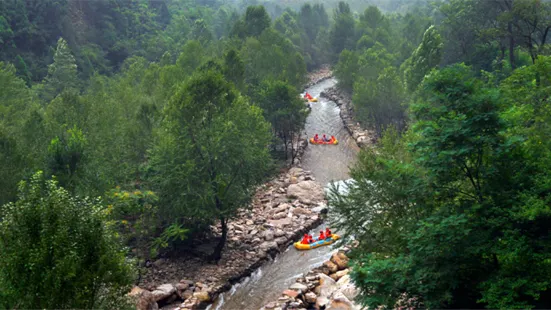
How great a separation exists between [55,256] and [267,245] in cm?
1994

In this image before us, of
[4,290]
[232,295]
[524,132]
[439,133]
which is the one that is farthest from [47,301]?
[524,132]

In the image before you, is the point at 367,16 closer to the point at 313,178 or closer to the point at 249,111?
the point at 313,178

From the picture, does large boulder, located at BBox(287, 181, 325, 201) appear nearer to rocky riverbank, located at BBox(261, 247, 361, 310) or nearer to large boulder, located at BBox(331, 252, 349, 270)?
large boulder, located at BBox(331, 252, 349, 270)

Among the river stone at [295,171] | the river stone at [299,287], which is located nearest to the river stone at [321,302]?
the river stone at [299,287]

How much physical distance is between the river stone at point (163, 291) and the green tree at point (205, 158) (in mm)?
4029

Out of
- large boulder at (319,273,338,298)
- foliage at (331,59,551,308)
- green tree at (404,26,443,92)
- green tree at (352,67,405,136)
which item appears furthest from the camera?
green tree at (352,67,405,136)

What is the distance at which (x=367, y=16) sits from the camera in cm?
9900

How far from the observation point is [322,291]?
84.4 feet

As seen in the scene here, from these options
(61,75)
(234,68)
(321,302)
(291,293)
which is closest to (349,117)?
(234,68)

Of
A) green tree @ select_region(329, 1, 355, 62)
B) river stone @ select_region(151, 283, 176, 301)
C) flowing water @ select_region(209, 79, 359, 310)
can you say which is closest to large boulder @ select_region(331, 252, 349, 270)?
flowing water @ select_region(209, 79, 359, 310)

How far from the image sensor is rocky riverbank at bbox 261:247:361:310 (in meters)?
23.0

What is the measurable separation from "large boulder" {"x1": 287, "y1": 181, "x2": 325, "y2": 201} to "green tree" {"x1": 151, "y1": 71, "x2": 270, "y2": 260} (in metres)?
9.37

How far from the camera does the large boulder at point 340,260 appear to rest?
28.4 meters

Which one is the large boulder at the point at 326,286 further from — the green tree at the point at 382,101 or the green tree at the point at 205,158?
the green tree at the point at 382,101
